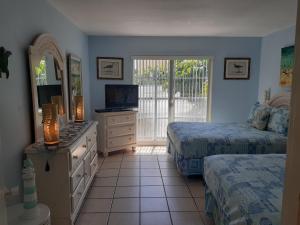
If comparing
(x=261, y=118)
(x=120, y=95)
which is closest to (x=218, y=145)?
(x=261, y=118)

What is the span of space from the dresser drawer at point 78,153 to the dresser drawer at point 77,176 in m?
0.07

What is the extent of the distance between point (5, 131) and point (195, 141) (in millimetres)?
2393

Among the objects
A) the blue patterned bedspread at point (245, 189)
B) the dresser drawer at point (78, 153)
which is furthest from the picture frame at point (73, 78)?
the blue patterned bedspread at point (245, 189)

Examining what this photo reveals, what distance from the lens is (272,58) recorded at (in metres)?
4.55

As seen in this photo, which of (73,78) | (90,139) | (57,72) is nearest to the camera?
(57,72)

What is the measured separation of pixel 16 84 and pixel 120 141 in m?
2.90

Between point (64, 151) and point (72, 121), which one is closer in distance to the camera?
point (64, 151)

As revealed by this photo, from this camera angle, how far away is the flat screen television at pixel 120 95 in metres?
4.81

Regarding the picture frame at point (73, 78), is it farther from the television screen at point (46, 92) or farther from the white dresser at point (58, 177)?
the white dresser at point (58, 177)

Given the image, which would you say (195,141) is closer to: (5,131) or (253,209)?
(253,209)

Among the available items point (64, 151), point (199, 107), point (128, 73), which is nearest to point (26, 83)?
point (64, 151)

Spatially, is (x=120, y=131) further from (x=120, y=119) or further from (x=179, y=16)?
(x=179, y=16)

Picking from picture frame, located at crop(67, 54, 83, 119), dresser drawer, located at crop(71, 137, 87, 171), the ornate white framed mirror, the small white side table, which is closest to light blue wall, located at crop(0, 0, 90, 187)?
the ornate white framed mirror

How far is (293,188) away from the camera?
70cm
